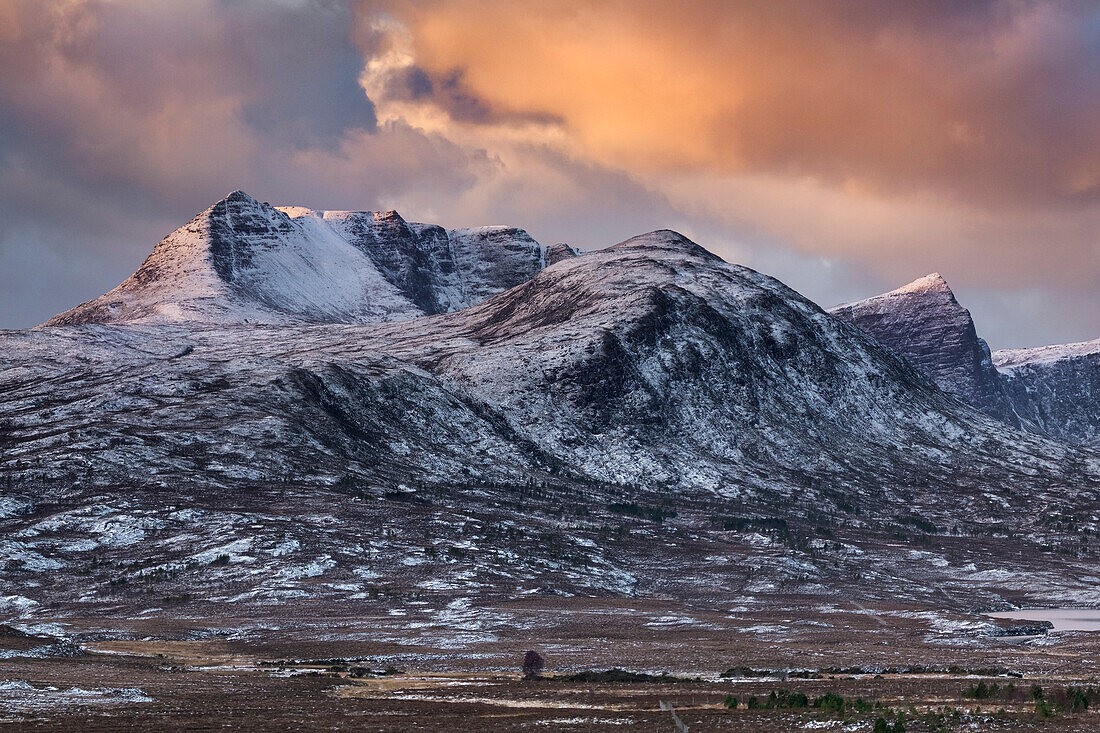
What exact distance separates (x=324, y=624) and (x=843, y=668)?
70.8m

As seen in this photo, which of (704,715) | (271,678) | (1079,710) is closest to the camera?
(1079,710)

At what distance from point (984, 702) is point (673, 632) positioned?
65229 mm

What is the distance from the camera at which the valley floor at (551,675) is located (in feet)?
176

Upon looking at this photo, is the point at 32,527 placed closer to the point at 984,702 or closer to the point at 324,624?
the point at 324,624

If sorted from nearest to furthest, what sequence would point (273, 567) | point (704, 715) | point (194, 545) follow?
point (704, 715) < point (273, 567) < point (194, 545)

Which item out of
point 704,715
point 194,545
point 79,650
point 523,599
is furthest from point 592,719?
point 194,545

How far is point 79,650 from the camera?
317ft

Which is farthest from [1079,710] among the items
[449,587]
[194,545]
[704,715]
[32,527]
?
[32,527]

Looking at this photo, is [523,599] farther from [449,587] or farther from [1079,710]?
[1079,710]

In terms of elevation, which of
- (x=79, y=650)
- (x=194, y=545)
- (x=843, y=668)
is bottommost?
(x=843, y=668)

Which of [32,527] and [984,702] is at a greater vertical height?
[32,527]

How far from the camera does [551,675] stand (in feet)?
260

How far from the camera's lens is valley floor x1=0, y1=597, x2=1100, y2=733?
53.6m

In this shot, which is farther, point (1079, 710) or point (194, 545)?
point (194, 545)
